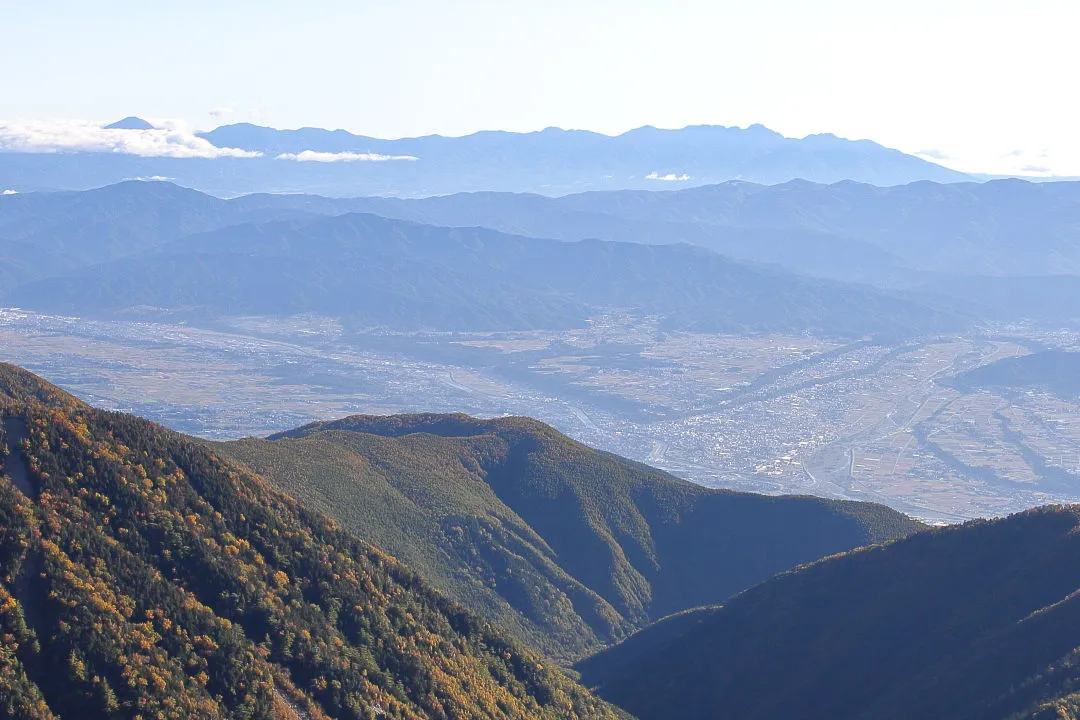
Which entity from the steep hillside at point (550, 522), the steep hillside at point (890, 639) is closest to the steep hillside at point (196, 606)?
the steep hillside at point (890, 639)

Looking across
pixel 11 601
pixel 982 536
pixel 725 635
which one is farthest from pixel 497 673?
pixel 982 536

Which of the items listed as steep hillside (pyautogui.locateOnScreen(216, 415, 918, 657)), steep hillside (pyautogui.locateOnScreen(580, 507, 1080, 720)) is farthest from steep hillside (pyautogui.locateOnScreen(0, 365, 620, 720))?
steep hillside (pyautogui.locateOnScreen(216, 415, 918, 657))

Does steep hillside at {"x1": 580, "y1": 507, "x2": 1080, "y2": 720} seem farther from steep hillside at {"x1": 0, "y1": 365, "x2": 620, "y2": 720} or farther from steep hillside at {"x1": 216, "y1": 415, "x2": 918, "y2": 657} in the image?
steep hillside at {"x1": 216, "y1": 415, "x2": 918, "y2": 657}

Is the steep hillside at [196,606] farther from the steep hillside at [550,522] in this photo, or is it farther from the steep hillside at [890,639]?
the steep hillside at [550,522]

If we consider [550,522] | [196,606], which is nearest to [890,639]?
[550,522]

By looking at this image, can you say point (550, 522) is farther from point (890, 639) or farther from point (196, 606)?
point (196, 606)

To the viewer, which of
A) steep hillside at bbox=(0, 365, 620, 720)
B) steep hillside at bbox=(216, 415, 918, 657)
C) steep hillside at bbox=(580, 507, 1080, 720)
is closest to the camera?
steep hillside at bbox=(0, 365, 620, 720)

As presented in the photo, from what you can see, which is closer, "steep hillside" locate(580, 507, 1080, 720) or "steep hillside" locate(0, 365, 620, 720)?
"steep hillside" locate(0, 365, 620, 720)

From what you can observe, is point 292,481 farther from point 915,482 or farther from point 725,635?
point 915,482
